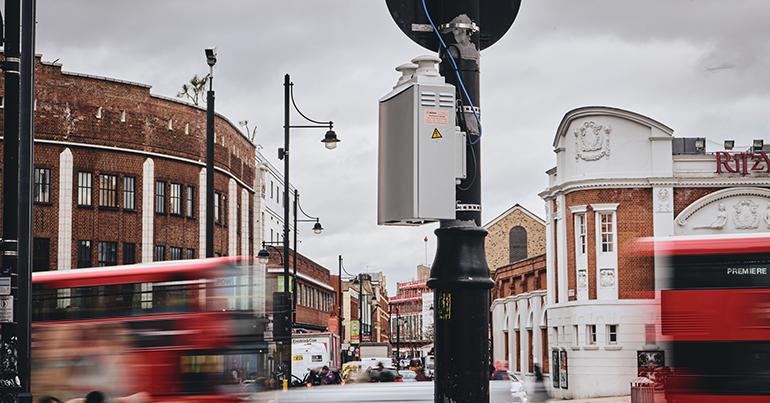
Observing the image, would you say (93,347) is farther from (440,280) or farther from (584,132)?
(584,132)

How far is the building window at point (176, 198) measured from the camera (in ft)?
158

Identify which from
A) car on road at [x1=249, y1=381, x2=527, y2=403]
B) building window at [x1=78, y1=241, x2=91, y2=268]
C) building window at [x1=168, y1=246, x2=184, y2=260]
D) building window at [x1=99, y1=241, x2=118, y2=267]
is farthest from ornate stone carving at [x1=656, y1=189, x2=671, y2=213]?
car on road at [x1=249, y1=381, x2=527, y2=403]

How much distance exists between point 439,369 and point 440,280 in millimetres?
396

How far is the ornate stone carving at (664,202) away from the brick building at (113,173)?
2572 cm

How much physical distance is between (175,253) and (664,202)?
2735 cm

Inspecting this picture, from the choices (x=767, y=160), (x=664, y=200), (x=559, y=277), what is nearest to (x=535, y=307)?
(x=559, y=277)

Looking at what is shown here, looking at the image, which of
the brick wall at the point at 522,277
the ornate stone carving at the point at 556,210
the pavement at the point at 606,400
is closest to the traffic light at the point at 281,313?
the pavement at the point at 606,400

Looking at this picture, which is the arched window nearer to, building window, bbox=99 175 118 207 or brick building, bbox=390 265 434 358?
building window, bbox=99 175 118 207

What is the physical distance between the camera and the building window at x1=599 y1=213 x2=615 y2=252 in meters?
45.3

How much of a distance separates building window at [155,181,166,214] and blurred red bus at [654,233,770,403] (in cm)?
3736

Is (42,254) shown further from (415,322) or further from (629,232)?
(415,322)

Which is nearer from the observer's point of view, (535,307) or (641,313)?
(641,313)

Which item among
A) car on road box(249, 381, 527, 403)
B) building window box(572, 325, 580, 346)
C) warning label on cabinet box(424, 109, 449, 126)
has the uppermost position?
warning label on cabinet box(424, 109, 449, 126)

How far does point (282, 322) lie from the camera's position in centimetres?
2270
